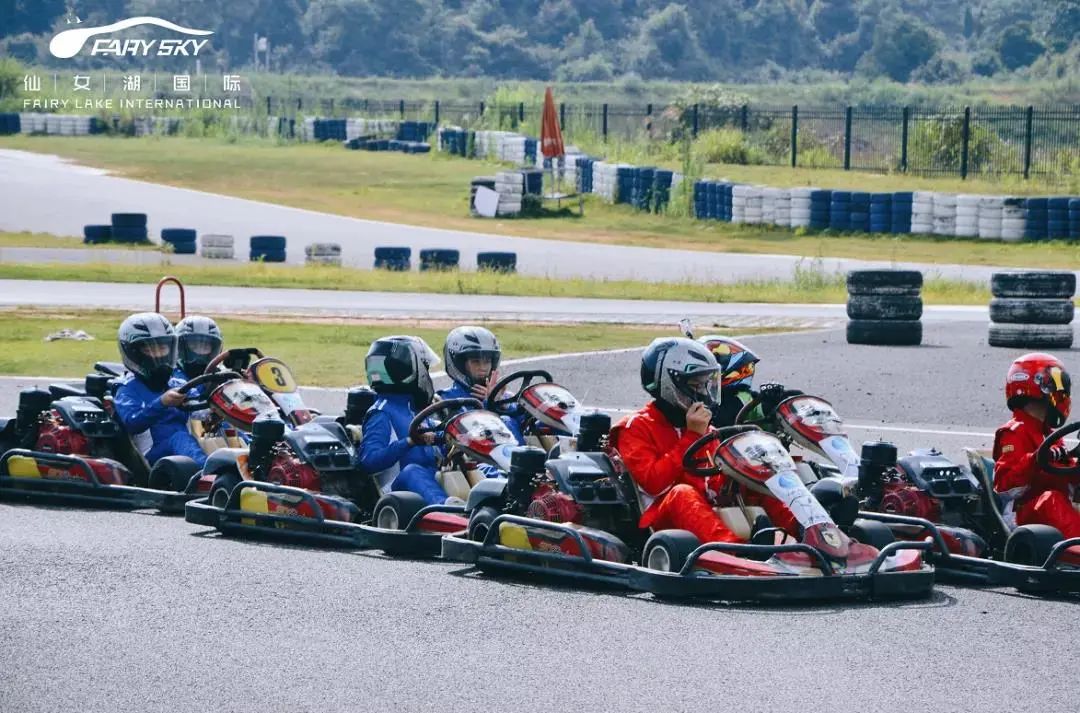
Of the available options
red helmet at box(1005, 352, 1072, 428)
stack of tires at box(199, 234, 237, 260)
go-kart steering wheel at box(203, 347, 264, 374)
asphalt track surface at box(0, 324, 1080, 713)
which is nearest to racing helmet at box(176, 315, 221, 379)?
go-kart steering wheel at box(203, 347, 264, 374)

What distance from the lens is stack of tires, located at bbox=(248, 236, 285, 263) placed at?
29672 millimetres

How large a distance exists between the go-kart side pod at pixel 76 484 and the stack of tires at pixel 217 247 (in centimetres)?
1877

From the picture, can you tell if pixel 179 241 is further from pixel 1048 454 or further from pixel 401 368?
pixel 1048 454

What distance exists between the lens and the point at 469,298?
24.4 meters

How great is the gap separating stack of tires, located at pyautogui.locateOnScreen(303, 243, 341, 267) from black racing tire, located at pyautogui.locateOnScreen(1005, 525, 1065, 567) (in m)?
21.1

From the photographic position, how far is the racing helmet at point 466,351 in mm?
10523

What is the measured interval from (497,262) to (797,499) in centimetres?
1974

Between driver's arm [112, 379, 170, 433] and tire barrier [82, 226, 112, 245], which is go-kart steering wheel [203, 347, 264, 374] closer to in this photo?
driver's arm [112, 379, 170, 433]

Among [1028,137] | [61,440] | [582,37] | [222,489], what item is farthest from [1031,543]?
[582,37]

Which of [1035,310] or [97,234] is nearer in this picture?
[1035,310]

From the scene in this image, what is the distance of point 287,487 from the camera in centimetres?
995

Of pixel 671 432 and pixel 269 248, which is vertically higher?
pixel 671 432

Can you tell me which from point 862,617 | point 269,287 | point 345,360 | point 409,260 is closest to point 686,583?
point 862,617

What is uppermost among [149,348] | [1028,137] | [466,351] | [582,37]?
[582,37]
